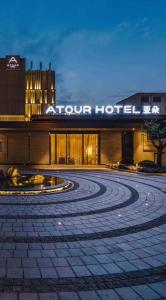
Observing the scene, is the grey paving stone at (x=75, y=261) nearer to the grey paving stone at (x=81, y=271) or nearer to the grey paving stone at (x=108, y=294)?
the grey paving stone at (x=81, y=271)

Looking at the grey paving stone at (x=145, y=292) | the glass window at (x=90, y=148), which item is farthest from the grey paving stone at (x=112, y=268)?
the glass window at (x=90, y=148)

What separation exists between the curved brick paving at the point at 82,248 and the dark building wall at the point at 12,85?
81.9 ft

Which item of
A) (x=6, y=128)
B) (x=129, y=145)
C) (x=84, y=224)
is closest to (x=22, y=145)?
(x=6, y=128)

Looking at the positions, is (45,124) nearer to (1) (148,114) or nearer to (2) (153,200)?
(1) (148,114)

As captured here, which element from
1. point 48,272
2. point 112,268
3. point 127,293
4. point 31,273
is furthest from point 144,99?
point 127,293

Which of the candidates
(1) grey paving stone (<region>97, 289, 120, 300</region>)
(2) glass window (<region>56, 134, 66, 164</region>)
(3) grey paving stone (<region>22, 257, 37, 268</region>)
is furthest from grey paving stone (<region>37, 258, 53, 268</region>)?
(2) glass window (<region>56, 134, 66, 164</region>)

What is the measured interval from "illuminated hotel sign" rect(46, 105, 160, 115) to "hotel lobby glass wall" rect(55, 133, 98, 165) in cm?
346

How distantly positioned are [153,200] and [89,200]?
3074 millimetres

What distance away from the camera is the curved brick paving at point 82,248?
5.42 metres

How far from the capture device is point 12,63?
37.1 metres

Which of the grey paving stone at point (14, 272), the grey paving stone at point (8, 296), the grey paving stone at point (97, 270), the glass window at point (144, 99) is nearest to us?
the grey paving stone at point (8, 296)

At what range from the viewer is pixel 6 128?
1226 inches

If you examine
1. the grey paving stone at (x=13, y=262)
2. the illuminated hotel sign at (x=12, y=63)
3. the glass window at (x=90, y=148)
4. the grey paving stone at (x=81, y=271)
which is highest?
the illuminated hotel sign at (x=12, y=63)

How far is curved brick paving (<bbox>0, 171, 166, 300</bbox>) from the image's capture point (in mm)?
5422
